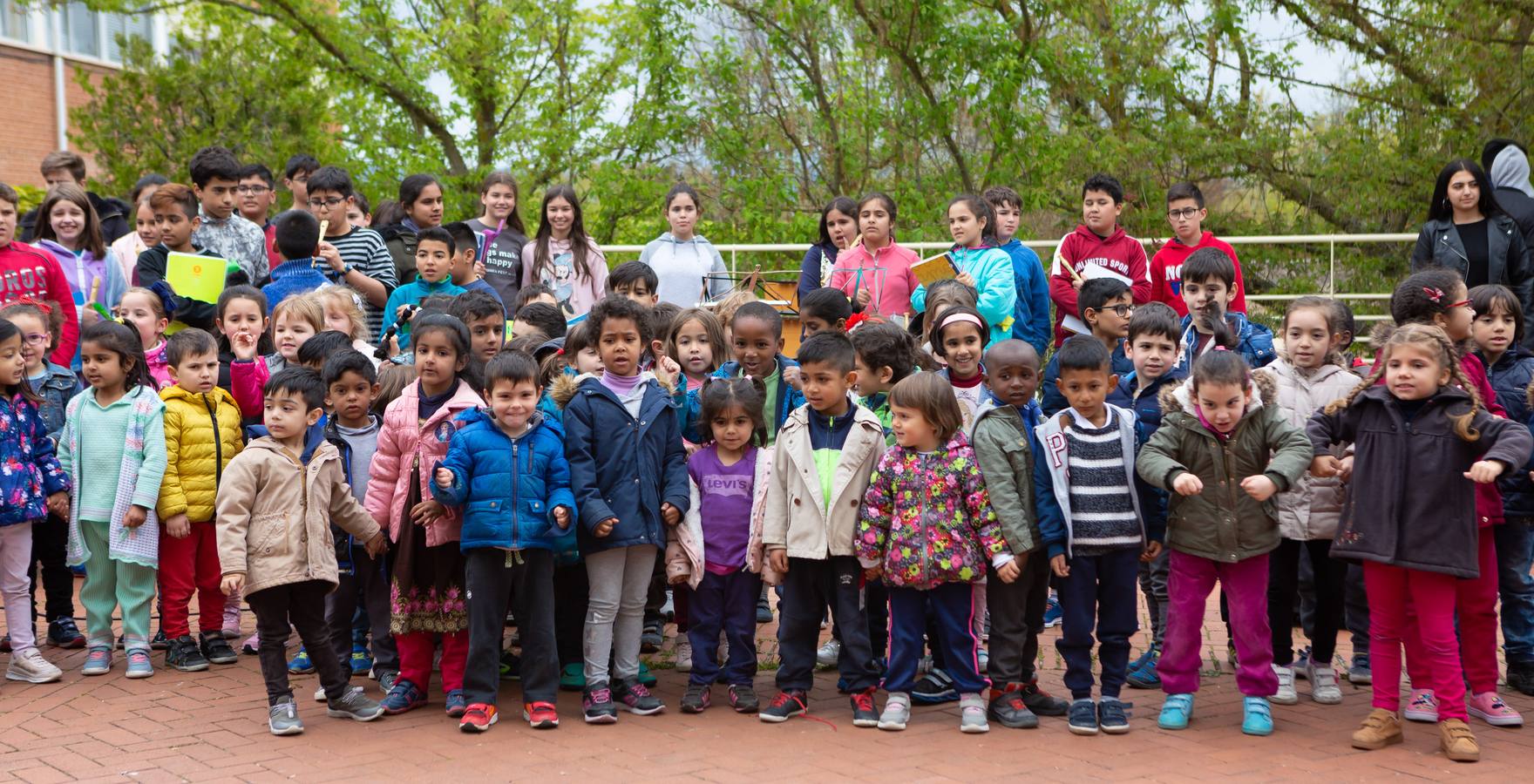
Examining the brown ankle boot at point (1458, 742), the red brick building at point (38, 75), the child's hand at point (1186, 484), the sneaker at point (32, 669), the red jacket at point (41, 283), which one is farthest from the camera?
the red brick building at point (38, 75)

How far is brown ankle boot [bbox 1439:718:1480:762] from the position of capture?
497 centimetres

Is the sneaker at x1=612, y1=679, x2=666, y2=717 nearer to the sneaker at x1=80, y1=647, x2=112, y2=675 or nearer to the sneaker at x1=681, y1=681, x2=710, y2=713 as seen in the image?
the sneaker at x1=681, y1=681, x2=710, y2=713

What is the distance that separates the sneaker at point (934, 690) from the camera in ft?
19.2

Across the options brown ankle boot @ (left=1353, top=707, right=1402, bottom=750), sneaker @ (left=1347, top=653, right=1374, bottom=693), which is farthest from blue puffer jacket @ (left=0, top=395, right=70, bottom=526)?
sneaker @ (left=1347, top=653, right=1374, bottom=693)

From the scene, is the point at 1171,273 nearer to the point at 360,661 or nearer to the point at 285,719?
the point at 360,661

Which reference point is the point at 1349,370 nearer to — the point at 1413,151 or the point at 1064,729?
the point at 1064,729

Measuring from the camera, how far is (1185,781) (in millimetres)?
4754

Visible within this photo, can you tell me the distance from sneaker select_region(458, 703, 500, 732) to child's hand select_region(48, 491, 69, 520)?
2.46 meters

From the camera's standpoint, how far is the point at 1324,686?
19.3 ft

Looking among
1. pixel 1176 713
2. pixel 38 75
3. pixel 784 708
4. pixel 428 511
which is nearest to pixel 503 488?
pixel 428 511

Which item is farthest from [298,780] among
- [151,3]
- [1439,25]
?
[151,3]

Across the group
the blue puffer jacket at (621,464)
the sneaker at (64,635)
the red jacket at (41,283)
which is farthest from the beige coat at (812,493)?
the red jacket at (41,283)

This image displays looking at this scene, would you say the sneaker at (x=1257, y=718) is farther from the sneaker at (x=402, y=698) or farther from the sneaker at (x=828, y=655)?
the sneaker at (x=402, y=698)

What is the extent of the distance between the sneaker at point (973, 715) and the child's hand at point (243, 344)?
12.9ft
